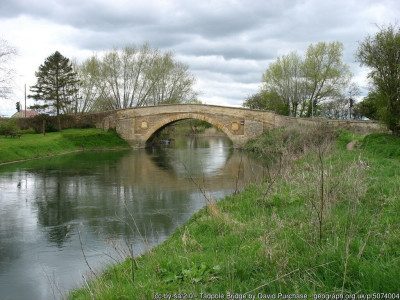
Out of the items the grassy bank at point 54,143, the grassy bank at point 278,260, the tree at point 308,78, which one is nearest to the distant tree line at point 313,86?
the tree at point 308,78

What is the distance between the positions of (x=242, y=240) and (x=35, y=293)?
287 centimetres

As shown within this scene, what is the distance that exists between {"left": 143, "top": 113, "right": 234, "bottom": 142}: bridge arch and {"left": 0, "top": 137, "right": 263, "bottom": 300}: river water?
11.8 m

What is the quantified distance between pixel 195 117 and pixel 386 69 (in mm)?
15948

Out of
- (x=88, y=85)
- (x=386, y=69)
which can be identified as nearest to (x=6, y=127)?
(x=88, y=85)

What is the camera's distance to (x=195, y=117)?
29797 mm

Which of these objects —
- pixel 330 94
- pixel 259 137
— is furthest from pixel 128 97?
pixel 330 94

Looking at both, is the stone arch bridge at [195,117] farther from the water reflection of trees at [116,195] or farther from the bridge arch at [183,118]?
the water reflection of trees at [116,195]

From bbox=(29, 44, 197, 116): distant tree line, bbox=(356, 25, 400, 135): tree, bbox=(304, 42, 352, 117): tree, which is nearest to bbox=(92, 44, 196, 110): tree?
bbox=(29, 44, 197, 116): distant tree line

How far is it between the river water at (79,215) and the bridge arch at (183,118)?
38.8ft

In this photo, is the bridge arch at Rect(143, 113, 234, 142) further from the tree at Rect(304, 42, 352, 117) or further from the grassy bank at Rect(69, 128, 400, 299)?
the grassy bank at Rect(69, 128, 400, 299)

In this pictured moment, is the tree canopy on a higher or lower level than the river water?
higher

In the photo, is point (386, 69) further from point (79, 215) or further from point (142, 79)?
point (142, 79)

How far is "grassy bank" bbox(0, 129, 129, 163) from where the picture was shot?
20.5 m

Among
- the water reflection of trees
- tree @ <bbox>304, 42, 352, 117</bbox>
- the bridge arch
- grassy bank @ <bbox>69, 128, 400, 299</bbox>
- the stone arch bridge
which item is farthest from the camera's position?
tree @ <bbox>304, 42, 352, 117</bbox>
